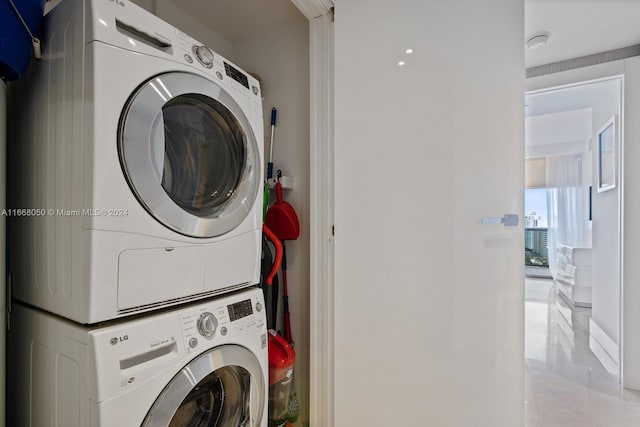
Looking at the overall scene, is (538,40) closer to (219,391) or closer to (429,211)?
(429,211)

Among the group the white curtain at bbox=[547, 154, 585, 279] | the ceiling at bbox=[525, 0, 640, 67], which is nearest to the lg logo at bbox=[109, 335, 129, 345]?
the ceiling at bbox=[525, 0, 640, 67]

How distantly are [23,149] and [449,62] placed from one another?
158cm

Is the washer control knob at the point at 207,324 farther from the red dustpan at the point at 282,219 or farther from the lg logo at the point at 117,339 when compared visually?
the red dustpan at the point at 282,219

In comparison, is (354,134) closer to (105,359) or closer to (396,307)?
(396,307)

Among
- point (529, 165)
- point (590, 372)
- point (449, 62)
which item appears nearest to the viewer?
point (449, 62)

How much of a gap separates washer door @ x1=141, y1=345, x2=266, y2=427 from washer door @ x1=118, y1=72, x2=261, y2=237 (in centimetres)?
40

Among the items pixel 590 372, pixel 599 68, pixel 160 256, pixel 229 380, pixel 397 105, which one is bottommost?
pixel 590 372

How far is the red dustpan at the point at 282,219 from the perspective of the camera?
1.74m

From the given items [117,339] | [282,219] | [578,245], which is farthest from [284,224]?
[578,245]

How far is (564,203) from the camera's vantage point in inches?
225

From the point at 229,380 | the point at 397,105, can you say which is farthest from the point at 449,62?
the point at 229,380

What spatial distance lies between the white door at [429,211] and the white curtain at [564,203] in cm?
522

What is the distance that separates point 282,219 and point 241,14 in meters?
1.19

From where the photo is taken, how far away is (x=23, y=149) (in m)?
0.95
